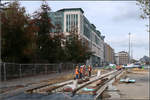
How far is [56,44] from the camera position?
40.3 metres

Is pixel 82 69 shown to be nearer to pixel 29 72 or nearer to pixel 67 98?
pixel 29 72

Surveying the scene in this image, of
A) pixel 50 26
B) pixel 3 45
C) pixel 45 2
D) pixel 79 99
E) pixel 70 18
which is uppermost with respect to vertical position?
pixel 70 18

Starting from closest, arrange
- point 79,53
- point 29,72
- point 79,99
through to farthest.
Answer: point 79,99, point 29,72, point 79,53

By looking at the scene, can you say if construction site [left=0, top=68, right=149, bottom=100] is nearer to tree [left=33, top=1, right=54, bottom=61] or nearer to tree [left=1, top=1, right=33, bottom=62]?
tree [left=1, top=1, right=33, bottom=62]

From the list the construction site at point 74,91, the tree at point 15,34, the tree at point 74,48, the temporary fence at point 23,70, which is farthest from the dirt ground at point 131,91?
the tree at point 74,48

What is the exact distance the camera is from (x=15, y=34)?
88.7 ft

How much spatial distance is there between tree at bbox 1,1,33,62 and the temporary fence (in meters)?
2.07

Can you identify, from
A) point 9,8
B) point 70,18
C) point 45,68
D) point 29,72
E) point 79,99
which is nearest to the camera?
point 79,99

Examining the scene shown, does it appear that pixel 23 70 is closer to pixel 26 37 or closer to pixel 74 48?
pixel 26 37

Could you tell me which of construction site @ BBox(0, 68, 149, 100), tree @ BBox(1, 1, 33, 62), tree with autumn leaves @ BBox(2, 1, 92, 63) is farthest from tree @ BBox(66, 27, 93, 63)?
construction site @ BBox(0, 68, 149, 100)

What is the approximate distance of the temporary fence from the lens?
927 inches

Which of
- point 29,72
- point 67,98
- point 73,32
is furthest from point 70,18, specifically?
point 67,98

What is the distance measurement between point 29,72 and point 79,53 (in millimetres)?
26621

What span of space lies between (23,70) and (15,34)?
466cm
